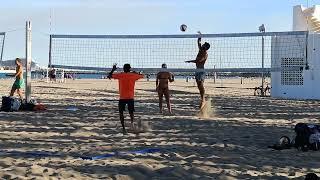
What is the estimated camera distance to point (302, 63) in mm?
20984

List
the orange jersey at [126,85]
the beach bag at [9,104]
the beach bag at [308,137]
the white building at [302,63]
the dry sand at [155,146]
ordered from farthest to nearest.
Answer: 1. the white building at [302,63]
2. the beach bag at [9,104]
3. the orange jersey at [126,85]
4. the beach bag at [308,137]
5. the dry sand at [155,146]

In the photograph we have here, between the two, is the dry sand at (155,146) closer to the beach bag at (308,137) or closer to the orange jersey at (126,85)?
the beach bag at (308,137)

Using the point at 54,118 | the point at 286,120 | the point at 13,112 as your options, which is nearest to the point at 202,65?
the point at 286,120

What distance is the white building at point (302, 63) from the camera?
72.6 feet

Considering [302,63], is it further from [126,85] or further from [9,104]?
[126,85]

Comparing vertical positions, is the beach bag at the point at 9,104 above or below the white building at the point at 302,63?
below

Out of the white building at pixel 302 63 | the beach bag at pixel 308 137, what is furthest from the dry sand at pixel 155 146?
the white building at pixel 302 63

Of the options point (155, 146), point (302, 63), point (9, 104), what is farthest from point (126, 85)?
point (302, 63)

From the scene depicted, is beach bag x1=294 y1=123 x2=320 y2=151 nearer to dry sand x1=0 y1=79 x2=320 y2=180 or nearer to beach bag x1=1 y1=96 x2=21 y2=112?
dry sand x1=0 y1=79 x2=320 y2=180

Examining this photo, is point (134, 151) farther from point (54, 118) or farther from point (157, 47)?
point (157, 47)

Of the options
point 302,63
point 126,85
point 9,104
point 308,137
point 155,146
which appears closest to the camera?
point 308,137

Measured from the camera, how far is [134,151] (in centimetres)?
741

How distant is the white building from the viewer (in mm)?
22141

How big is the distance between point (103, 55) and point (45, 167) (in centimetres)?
811
